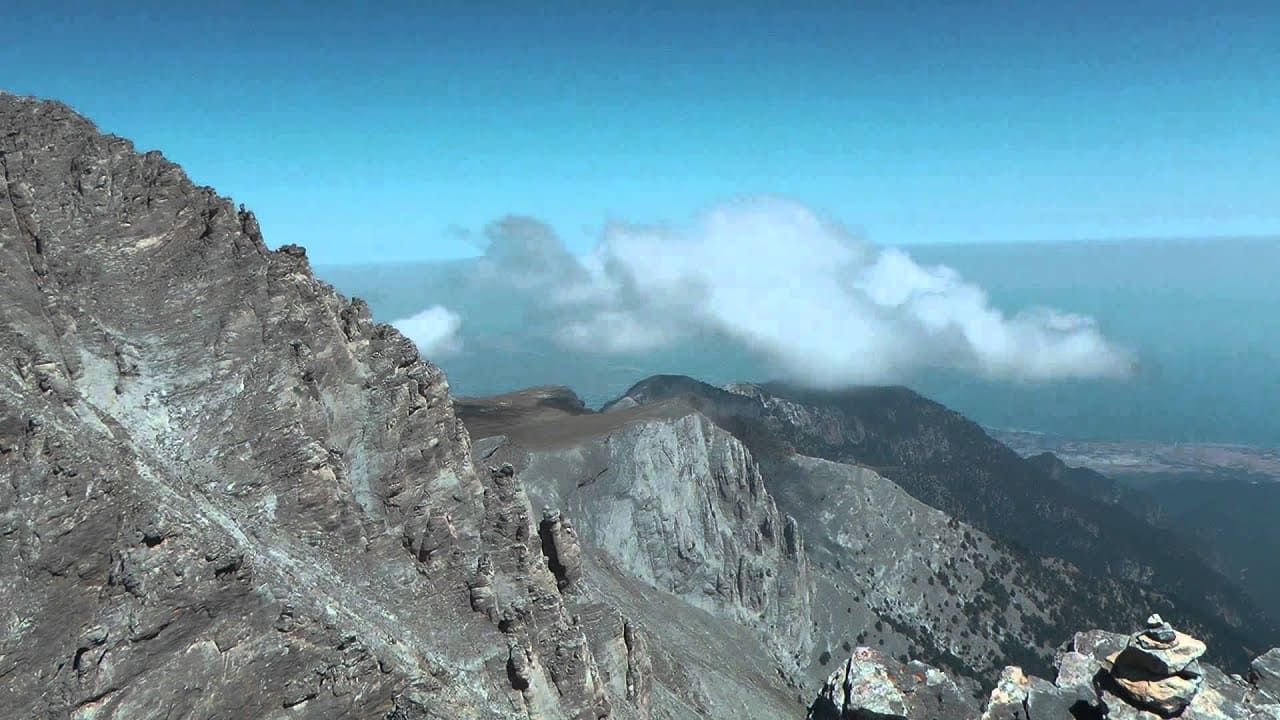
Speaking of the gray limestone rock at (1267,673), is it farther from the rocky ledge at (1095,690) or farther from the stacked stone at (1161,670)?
the stacked stone at (1161,670)

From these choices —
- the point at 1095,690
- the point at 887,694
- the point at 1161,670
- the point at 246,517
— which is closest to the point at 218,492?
the point at 246,517

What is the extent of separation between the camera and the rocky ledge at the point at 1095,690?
13781mm

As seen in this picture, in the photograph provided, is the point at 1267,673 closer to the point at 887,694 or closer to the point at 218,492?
the point at 887,694

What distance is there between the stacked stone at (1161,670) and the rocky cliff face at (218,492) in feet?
72.2

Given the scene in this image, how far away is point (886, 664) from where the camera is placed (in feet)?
52.8

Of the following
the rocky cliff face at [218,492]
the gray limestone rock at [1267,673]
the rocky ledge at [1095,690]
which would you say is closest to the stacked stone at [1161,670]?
the rocky ledge at [1095,690]

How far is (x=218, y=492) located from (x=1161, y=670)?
31.1m

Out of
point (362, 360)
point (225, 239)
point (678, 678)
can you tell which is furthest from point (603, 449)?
point (225, 239)

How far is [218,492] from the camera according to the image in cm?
2886

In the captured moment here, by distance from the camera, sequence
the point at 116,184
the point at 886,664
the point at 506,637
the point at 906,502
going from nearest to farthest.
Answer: the point at 886,664
the point at 506,637
the point at 116,184
the point at 906,502

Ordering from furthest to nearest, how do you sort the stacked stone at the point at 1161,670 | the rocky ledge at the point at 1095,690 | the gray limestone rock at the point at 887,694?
the gray limestone rock at the point at 887,694
the rocky ledge at the point at 1095,690
the stacked stone at the point at 1161,670

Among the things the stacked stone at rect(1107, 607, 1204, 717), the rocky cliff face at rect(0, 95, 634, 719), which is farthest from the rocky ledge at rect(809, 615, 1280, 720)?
the rocky cliff face at rect(0, 95, 634, 719)

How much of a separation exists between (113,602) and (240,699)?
→ 511 cm

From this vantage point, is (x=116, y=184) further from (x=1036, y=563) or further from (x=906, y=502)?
(x=1036, y=563)
